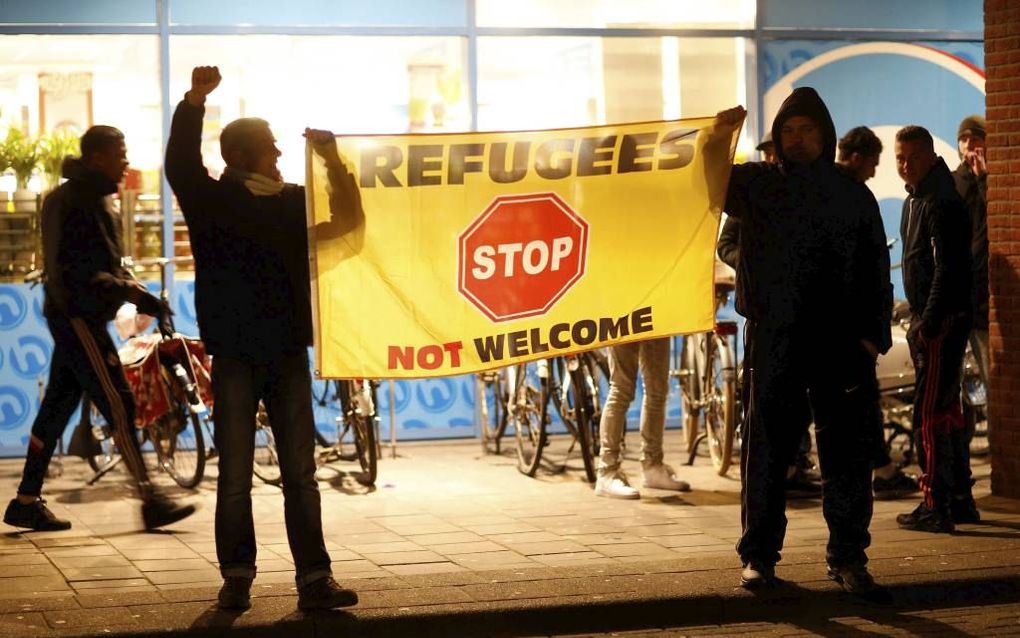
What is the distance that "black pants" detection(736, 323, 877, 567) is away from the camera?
7.55 m

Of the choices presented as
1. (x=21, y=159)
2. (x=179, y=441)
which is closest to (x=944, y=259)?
(x=179, y=441)

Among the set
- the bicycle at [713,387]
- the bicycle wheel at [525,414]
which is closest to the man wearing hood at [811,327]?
the bicycle at [713,387]

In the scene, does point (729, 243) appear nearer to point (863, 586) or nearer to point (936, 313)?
point (936, 313)

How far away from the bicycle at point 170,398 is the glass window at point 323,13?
288cm

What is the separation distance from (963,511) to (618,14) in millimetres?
6199

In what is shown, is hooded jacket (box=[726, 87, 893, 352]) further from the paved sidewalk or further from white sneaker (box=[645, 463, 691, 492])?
white sneaker (box=[645, 463, 691, 492])

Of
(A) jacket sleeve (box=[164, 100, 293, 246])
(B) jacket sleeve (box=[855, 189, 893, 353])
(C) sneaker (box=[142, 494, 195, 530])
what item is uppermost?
(A) jacket sleeve (box=[164, 100, 293, 246])

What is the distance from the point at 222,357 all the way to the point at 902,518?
3.98 metres

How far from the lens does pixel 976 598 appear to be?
7684mm

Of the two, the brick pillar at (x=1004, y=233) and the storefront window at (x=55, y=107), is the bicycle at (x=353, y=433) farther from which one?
the brick pillar at (x=1004, y=233)

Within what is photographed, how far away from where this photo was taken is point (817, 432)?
301 inches

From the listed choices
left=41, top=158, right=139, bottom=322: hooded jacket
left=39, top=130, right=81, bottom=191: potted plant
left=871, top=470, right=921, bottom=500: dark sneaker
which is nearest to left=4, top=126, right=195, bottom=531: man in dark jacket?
left=41, top=158, right=139, bottom=322: hooded jacket

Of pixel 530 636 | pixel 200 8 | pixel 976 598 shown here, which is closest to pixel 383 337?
pixel 530 636

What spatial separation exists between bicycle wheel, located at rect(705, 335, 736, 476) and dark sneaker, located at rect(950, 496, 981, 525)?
6.96 feet
